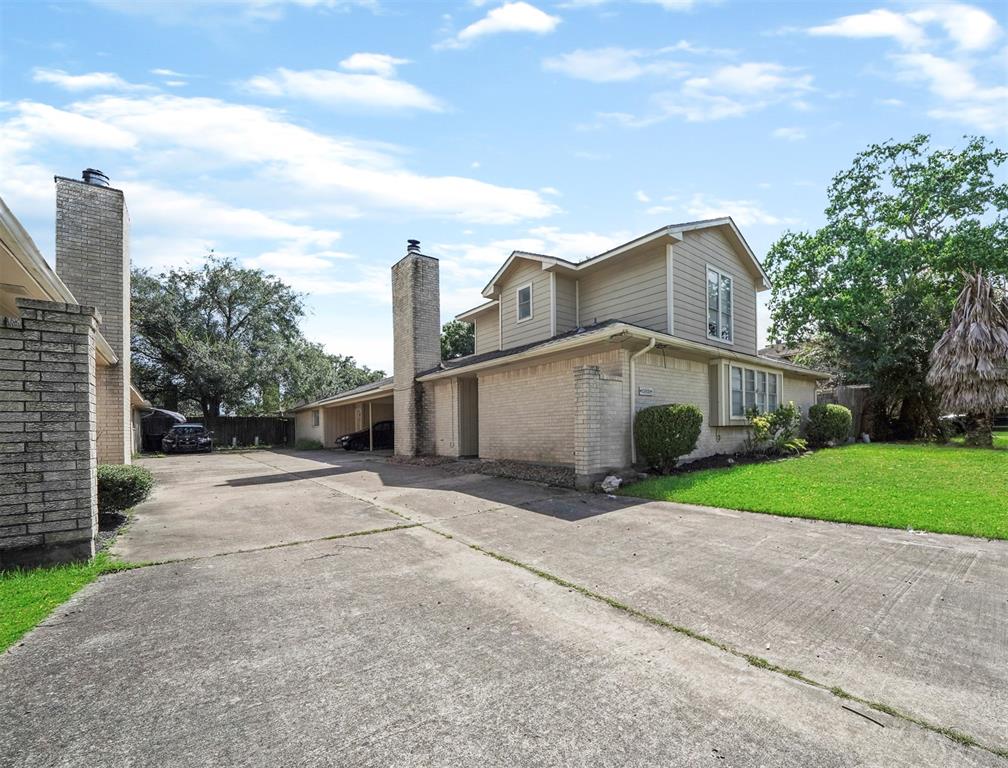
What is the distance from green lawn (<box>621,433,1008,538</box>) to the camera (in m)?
6.34

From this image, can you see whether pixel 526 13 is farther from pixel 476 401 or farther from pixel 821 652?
pixel 476 401

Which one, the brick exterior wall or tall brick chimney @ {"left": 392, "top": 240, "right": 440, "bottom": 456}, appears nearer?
the brick exterior wall

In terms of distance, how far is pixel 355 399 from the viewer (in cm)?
2102

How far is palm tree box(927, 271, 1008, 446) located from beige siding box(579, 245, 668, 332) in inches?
356

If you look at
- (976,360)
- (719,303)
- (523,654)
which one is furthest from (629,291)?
(523,654)

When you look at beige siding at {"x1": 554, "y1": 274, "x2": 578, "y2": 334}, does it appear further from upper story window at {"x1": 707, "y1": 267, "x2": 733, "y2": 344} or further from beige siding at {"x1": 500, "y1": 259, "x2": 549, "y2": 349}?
upper story window at {"x1": 707, "y1": 267, "x2": 733, "y2": 344}

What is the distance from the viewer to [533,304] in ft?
47.3

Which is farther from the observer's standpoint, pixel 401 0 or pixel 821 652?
pixel 401 0

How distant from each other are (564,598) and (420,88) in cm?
735

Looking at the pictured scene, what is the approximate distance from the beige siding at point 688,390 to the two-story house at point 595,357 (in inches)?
1.5

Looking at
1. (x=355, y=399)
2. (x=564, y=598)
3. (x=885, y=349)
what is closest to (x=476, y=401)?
(x=355, y=399)

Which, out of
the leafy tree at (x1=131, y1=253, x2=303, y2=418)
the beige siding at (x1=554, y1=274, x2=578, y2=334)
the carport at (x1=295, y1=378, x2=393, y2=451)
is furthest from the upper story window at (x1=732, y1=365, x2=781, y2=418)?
the leafy tree at (x1=131, y1=253, x2=303, y2=418)

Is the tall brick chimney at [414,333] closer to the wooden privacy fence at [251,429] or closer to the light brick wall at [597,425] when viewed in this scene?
the light brick wall at [597,425]

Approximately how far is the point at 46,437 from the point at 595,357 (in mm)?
8923
